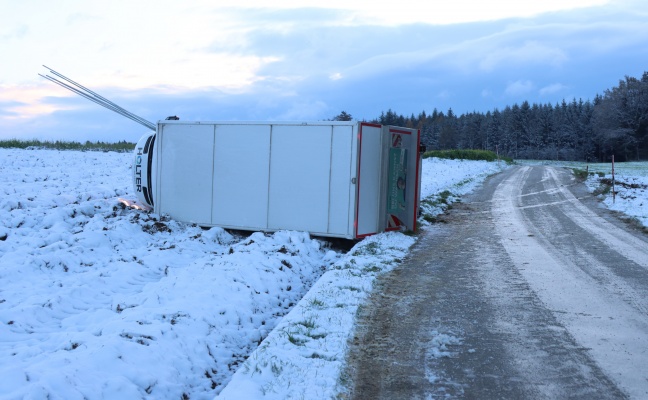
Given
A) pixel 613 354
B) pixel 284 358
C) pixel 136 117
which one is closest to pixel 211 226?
pixel 136 117

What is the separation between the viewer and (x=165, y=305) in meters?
7.57

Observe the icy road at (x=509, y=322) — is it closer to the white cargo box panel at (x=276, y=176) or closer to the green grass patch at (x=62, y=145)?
the white cargo box panel at (x=276, y=176)

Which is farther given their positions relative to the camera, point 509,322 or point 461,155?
point 461,155

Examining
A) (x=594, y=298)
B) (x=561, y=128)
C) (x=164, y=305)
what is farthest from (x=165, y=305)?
(x=561, y=128)

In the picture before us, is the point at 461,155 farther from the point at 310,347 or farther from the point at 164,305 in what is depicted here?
the point at 310,347

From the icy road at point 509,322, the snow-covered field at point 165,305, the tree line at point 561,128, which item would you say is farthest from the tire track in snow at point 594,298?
the tree line at point 561,128

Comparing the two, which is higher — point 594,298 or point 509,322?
point 594,298

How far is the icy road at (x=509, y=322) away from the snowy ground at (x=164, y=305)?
0.49 metres

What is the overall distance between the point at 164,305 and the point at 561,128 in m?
125

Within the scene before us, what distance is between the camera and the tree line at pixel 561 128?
94.6m

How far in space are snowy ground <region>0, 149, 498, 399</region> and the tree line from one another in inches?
3642

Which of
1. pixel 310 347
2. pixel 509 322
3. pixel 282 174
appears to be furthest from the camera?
pixel 282 174

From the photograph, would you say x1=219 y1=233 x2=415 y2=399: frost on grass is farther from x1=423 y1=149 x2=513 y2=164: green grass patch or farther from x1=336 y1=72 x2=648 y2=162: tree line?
x1=336 y1=72 x2=648 y2=162: tree line

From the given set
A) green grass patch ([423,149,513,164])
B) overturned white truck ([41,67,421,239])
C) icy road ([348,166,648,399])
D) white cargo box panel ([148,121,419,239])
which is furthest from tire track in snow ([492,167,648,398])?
green grass patch ([423,149,513,164])
